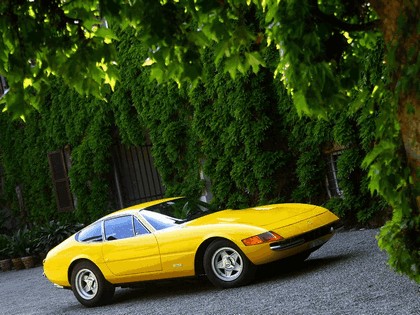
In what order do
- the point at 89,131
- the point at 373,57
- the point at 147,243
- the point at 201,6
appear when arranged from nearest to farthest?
the point at 201,6 → the point at 147,243 → the point at 373,57 → the point at 89,131

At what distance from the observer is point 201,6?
15.9 feet

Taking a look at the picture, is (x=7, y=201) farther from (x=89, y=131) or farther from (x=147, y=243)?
(x=147, y=243)

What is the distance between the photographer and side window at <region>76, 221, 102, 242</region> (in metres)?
11.2

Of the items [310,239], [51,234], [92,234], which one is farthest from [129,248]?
[51,234]

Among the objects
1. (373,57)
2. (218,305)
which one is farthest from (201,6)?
(373,57)

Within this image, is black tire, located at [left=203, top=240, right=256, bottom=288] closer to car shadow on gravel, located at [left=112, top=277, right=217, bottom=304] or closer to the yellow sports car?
the yellow sports car

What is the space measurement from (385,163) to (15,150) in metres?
19.0

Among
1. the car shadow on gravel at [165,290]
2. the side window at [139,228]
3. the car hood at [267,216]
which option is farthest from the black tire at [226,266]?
the side window at [139,228]

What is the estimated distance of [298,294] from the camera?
29.5ft

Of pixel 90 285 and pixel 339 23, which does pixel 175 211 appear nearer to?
pixel 90 285

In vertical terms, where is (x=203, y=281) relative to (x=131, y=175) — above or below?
below

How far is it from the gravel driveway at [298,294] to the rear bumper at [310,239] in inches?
16.8

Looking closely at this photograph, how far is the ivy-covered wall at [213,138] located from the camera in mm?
14703

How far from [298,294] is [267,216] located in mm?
1647
